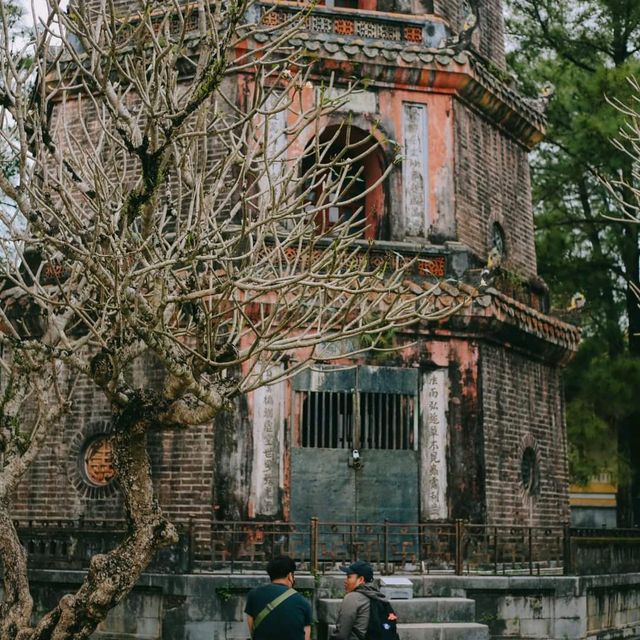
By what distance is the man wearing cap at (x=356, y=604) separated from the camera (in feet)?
27.0

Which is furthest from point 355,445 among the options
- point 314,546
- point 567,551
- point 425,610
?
point 425,610

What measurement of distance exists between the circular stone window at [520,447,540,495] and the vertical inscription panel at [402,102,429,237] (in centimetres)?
398

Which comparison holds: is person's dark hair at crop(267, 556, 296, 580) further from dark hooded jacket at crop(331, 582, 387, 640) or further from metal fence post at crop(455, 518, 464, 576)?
metal fence post at crop(455, 518, 464, 576)

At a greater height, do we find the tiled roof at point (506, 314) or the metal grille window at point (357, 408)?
the tiled roof at point (506, 314)

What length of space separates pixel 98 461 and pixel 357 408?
3.89 meters

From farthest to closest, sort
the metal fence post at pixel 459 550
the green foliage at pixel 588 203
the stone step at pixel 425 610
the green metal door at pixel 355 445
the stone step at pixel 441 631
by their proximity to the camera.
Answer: the green foliage at pixel 588 203 < the green metal door at pixel 355 445 < the metal fence post at pixel 459 550 < the stone step at pixel 425 610 < the stone step at pixel 441 631

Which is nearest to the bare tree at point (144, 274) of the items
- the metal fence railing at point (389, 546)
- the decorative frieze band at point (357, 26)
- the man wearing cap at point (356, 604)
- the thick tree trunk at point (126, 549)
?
the thick tree trunk at point (126, 549)

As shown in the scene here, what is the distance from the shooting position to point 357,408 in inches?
605

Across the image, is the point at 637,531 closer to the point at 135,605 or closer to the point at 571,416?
the point at 571,416

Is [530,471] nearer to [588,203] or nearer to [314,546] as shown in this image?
[314,546]

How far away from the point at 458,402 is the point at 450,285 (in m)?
1.75

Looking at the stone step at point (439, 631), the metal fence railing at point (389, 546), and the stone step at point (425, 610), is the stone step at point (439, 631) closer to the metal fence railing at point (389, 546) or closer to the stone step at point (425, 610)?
the stone step at point (425, 610)

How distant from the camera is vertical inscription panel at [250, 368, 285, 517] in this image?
48.3ft

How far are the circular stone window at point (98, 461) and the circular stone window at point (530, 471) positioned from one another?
6539mm
